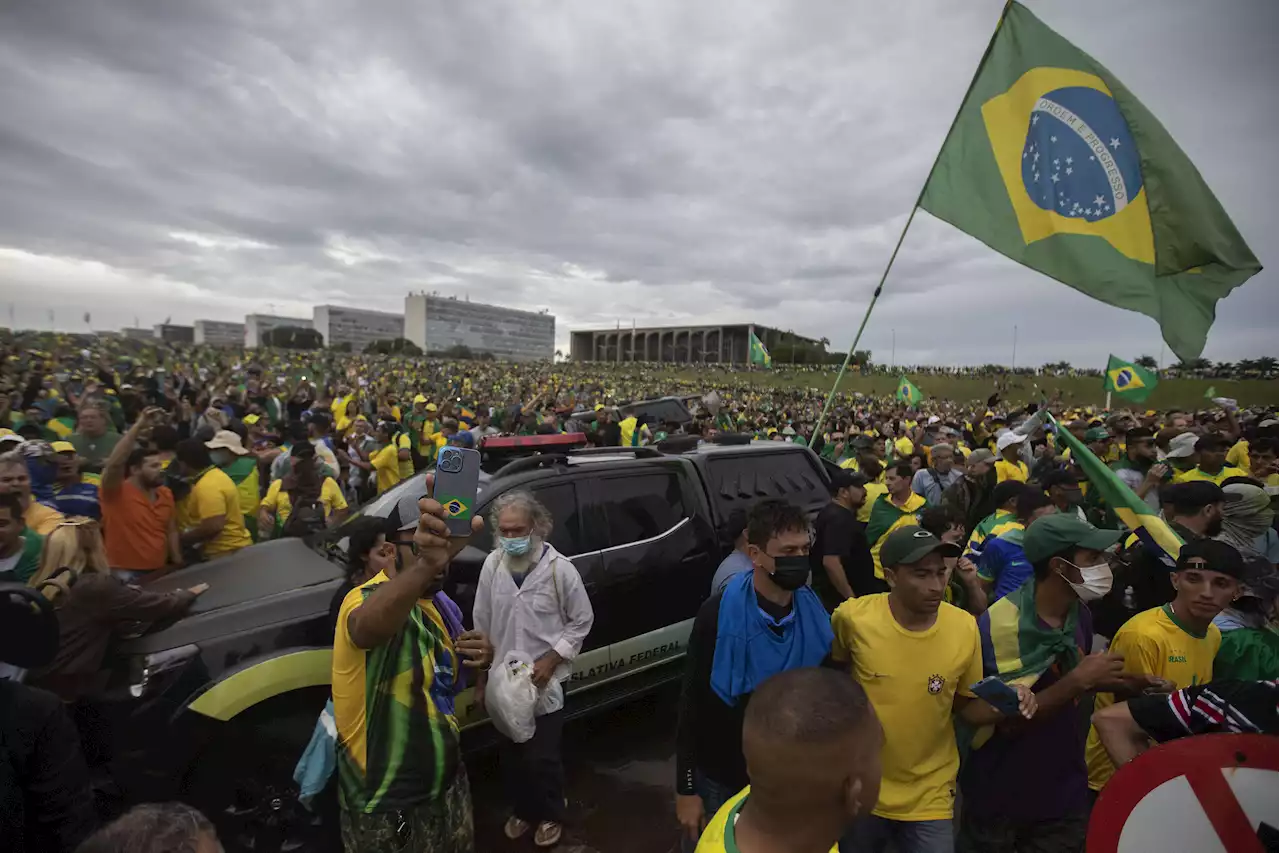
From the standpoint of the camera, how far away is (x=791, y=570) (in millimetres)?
2297

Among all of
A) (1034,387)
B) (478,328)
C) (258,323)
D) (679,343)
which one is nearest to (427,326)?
(478,328)

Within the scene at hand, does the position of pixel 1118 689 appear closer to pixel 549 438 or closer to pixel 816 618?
pixel 816 618

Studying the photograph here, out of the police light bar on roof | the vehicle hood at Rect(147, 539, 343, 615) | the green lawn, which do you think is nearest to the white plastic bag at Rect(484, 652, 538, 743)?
the vehicle hood at Rect(147, 539, 343, 615)

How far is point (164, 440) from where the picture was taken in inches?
186

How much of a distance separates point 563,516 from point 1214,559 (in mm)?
3177

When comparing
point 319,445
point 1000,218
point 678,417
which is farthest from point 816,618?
point 678,417

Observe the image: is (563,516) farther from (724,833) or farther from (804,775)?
(804,775)

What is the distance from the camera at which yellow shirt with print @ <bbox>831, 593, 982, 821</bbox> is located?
2219 millimetres

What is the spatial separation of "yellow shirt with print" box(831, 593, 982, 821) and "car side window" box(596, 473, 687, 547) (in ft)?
6.94

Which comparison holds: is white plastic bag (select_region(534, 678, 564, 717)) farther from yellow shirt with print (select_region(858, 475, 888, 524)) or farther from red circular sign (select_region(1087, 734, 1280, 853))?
yellow shirt with print (select_region(858, 475, 888, 524))

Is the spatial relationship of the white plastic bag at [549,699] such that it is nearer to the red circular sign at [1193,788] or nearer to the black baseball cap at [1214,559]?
the red circular sign at [1193,788]

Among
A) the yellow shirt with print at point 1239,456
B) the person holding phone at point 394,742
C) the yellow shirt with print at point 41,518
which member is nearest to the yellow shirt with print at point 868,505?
the person holding phone at point 394,742

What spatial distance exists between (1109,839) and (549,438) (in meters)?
3.63

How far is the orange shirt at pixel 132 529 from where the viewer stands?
3939 mm
